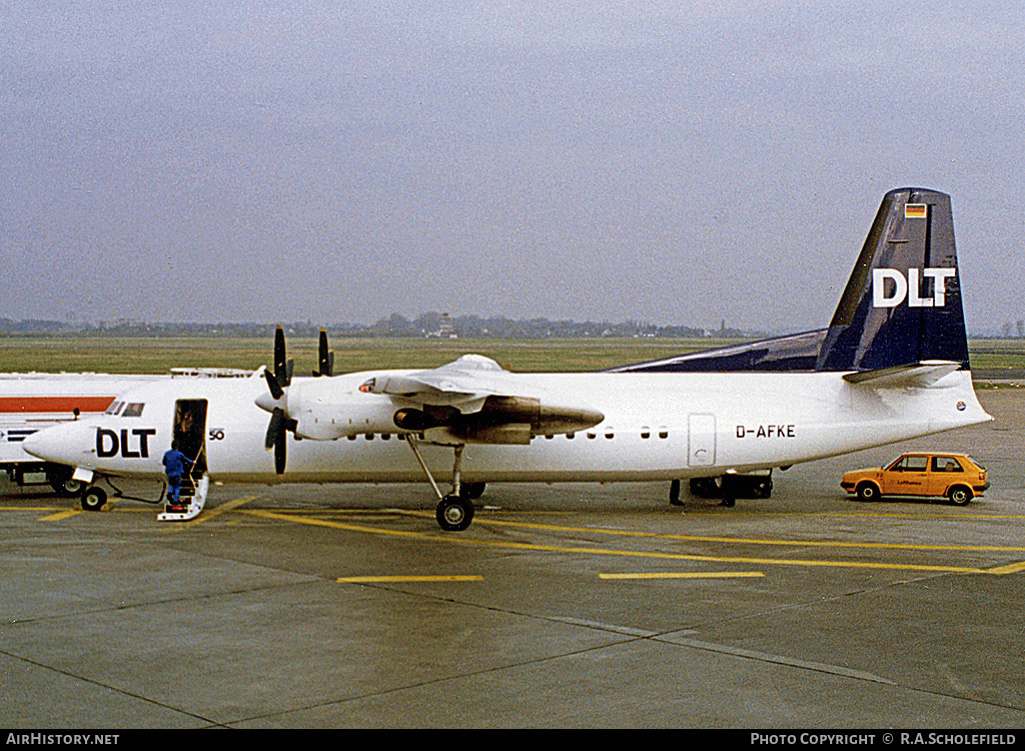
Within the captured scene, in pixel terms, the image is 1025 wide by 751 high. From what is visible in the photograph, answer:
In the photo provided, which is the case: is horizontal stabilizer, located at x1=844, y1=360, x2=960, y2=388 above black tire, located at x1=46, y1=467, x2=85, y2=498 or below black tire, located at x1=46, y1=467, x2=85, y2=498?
above

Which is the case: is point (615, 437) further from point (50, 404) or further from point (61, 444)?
point (50, 404)

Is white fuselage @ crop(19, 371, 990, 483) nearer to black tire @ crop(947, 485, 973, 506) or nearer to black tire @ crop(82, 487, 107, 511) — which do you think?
black tire @ crop(82, 487, 107, 511)

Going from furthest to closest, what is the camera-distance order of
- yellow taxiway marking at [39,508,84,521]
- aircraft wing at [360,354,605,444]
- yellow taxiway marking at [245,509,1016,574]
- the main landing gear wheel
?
yellow taxiway marking at [39,508,84,521] < the main landing gear wheel < aircraft wing at [360,354,605,444] < yellow taxiway marking at [245,509,1016,574]

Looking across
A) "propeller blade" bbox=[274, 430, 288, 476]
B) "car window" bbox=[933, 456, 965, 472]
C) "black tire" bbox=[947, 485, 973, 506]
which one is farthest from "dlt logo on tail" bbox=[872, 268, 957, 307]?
"propeller blade" bbox=[274, 430, 288, 476]

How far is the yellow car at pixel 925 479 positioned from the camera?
27188 millimetres

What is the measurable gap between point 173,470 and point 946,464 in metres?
19.9

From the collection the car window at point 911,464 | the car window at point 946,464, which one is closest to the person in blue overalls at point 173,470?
the car window at point 911,464

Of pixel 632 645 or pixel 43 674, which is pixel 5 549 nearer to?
pixel 43 674

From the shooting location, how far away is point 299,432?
71.7ft

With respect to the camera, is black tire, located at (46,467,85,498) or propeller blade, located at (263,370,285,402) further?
black tire, located at (46,467,85,498)

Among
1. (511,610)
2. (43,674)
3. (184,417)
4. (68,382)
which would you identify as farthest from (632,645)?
(68,382)

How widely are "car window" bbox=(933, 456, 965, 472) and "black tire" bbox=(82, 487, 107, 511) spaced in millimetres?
21693

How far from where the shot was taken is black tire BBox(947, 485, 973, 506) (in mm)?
27141

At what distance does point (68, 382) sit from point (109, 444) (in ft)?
23.7
